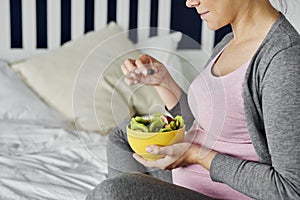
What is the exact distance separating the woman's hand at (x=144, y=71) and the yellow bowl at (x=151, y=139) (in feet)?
0.35

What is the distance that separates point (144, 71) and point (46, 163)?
74cm

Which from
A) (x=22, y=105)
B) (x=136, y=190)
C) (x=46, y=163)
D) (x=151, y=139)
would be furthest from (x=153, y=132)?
(x=22, y=105)

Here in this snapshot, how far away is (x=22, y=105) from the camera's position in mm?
2295

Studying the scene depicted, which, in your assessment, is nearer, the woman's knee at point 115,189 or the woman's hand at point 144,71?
the woman's knee at point 115,189

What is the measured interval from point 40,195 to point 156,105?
456 mm

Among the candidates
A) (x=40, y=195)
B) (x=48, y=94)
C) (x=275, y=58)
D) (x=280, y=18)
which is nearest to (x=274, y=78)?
(x=275, y=58)

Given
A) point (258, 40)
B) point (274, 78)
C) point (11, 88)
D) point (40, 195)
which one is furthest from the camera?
point (11, 88)

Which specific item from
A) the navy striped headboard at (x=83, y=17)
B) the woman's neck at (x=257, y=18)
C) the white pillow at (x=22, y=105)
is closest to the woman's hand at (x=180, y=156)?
the woman's neck at (x=257, y=18)

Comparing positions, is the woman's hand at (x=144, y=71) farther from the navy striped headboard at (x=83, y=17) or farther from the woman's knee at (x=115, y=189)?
the navy striped headboard at (x=83, y=17)

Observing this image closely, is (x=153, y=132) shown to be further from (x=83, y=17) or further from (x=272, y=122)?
(x=83, y=17)

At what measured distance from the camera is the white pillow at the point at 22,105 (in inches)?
89.2

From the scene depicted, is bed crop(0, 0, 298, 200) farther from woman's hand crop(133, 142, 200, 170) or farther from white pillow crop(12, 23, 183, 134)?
woman's hand crop(133, 142, 200, 170)

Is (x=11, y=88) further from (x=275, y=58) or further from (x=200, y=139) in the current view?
(x=275, y=58)

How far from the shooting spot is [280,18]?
44.9 inches
